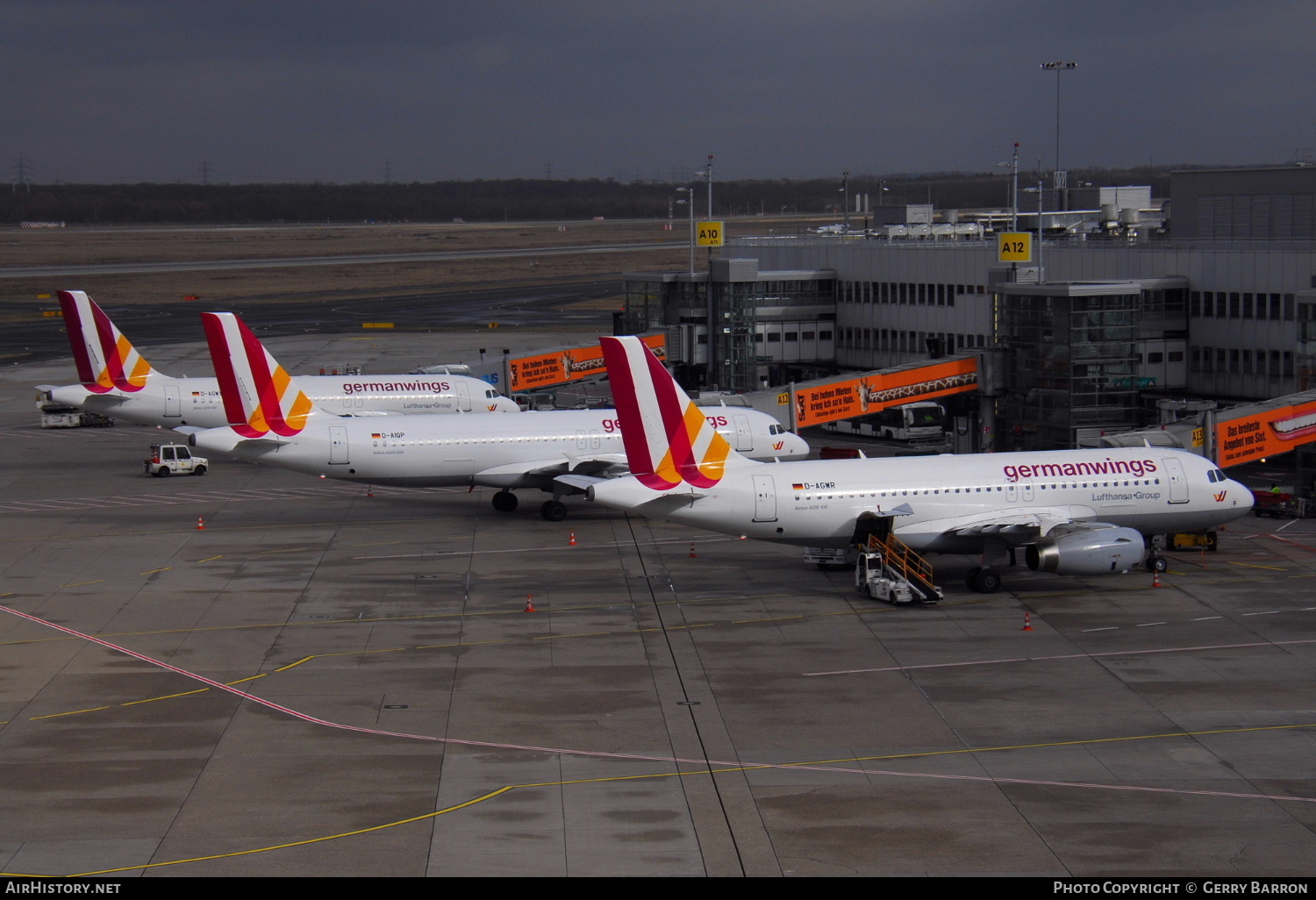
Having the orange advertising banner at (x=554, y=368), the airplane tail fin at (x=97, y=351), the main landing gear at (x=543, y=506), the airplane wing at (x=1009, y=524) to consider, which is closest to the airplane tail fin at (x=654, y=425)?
the airplane wing at (x=1009, y=524)

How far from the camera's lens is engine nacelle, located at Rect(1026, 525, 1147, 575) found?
149 feet

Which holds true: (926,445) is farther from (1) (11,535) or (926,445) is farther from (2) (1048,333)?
(1) (11,535)

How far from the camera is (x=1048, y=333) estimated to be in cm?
6631

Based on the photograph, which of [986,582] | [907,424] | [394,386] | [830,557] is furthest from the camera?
[907,424]

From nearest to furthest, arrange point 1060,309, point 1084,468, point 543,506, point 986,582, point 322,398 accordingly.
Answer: point 986,582, point 1084,468, point 543,506, point 1060,309, point 322,398

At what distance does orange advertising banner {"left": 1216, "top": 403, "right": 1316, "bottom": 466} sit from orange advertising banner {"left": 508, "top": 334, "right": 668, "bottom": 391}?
150ft

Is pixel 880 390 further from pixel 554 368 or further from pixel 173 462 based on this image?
pixel 173 462

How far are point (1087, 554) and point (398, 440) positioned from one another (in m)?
28.9

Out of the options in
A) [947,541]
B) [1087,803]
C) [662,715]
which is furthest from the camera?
[947,541]

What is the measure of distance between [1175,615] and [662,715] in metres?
18.4

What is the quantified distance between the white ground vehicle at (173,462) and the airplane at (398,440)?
49.1 feet

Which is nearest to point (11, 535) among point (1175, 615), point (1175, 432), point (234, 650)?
point (234, 650)

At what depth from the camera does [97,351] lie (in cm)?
7369

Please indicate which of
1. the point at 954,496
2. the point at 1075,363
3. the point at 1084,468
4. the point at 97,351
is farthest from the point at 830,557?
the point at 97,351
